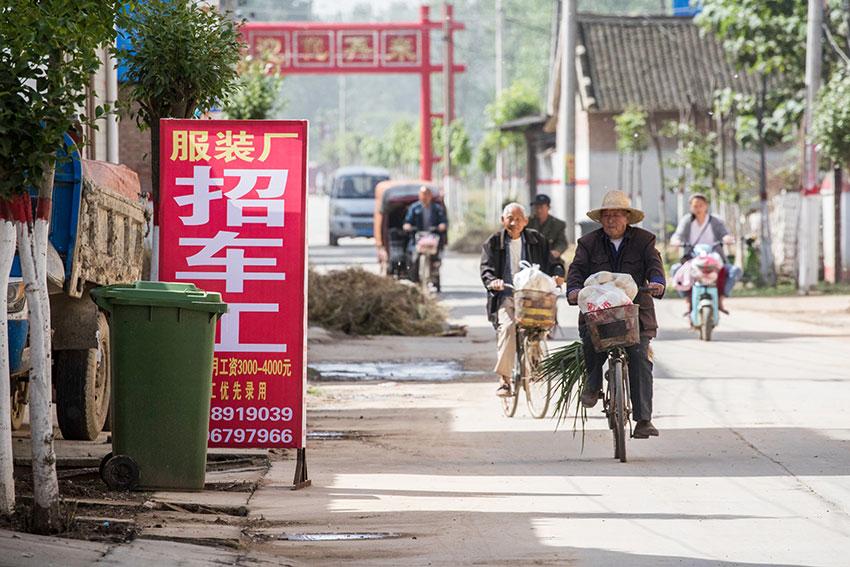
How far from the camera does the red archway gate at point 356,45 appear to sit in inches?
2255

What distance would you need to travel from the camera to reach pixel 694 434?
1274 centimetres

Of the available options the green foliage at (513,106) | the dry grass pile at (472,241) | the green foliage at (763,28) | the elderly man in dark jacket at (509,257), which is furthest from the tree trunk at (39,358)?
the green foliage at (513,106)

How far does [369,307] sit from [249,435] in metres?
12.1

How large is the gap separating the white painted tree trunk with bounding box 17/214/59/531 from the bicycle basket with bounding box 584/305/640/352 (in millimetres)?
4109

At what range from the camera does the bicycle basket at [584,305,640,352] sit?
37.3 ft

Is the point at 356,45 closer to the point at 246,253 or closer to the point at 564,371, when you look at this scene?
the point at 564,371

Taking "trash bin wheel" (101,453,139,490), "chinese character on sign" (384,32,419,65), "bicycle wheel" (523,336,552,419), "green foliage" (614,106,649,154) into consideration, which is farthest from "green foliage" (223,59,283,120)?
"chinese character on sign" (384,32,419,65)

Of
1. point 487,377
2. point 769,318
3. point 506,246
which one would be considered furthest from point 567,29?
point 506,246

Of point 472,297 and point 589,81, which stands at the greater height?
point 589,81

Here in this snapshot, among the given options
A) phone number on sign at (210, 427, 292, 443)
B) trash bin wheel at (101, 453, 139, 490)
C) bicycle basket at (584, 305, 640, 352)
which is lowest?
trash bin wheel at (101, 453, 139, 490)

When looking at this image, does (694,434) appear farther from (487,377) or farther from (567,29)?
(567,29)

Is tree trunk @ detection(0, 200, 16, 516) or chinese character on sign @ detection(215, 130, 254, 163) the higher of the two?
chinese character on sign @ detection(215, 130, 254, 163)

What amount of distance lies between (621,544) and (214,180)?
365 centimetres

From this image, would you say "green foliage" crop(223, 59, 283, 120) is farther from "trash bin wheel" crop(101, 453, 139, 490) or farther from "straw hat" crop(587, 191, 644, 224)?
"trash bin wheel" crop(101, 453, 139, 490)
